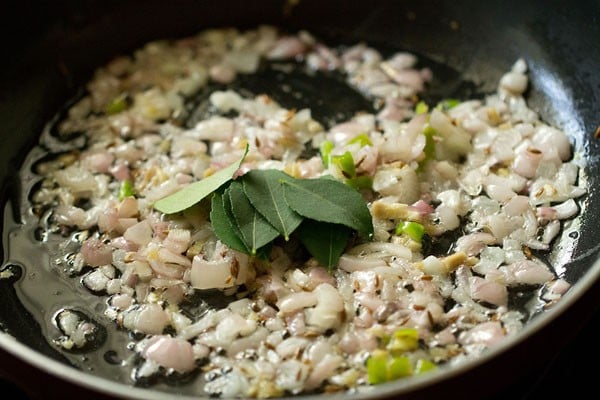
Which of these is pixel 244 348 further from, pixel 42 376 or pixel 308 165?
pixel 308 165

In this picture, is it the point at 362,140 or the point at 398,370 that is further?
the point at 362,140

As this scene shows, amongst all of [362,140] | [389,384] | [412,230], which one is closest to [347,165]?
[362,140]

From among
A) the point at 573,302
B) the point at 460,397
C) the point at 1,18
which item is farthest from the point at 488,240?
the point at 1,18

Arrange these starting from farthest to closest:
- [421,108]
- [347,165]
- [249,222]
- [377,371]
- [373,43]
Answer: [373,43] < [421,108] < [347,165] < [249,222] < [377,371]

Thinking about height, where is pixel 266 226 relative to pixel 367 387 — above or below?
above

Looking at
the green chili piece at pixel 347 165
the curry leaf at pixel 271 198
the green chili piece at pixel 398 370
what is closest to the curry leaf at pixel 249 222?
the curry leaf at pixel 271 198

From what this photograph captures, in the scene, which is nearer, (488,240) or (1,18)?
(488,240)

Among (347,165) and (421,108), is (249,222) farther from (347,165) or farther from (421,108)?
(421,108)
